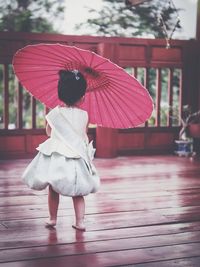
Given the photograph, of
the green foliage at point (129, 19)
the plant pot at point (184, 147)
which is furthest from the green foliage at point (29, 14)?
the plant pot at point (184, 147)

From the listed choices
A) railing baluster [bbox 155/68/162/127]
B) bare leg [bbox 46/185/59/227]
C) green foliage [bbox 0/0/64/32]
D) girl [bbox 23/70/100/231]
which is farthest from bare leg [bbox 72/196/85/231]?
green foliage [bbox 0/0/64/32]

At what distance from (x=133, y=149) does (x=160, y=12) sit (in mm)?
2060

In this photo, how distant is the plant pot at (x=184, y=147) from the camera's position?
5.93 meters

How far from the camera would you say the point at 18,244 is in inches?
92.0

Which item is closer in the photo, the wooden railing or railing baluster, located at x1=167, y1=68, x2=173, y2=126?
the wooden railing

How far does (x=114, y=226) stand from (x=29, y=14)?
4238 millimetres

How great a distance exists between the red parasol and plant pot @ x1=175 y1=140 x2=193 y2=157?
3407 millimetres

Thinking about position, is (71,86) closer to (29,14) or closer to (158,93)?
(158,93)

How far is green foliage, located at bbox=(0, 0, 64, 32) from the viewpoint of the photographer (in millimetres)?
6129

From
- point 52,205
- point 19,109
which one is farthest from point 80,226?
point 19,109

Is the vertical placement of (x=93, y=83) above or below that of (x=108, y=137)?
above

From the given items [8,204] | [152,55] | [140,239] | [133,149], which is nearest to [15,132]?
[133,149]

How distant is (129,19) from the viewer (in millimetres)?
6512

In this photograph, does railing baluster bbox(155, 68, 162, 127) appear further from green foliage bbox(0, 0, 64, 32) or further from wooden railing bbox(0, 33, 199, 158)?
green foliage bbox(0, 0, 64, 32)
